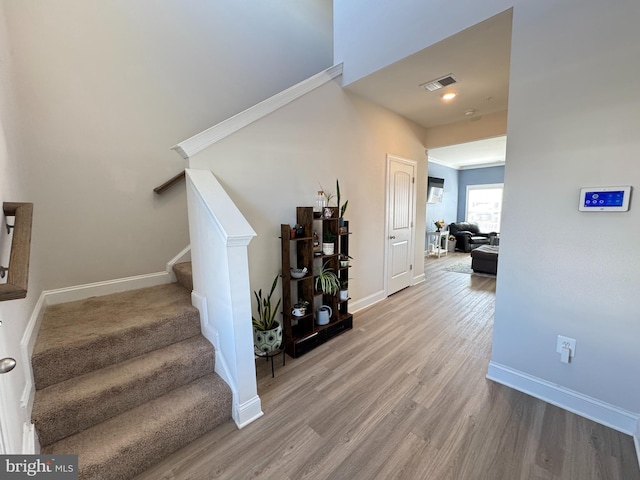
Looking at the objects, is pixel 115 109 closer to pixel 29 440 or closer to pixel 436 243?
pixel 29 440

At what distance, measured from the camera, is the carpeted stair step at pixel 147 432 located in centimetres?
124

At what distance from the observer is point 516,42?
1718 mm

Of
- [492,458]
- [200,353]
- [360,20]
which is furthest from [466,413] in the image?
[360,20]

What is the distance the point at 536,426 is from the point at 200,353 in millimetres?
2209

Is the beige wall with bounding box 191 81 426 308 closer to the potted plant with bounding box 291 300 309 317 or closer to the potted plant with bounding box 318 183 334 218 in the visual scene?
the potted plant with bounding box 318 183 334 218

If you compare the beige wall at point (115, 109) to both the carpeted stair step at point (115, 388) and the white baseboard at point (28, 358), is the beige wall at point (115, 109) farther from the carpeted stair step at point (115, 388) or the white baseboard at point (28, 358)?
the carpeted stair step at point (115, 388)

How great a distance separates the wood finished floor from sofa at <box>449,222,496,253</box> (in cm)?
594

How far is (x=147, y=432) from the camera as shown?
1361mm

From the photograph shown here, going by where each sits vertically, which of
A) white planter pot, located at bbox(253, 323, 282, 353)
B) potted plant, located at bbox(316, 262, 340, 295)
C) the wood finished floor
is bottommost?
the wood finished floor

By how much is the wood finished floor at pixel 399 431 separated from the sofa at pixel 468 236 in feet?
19.5

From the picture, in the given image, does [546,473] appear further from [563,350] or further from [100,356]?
[100,356]

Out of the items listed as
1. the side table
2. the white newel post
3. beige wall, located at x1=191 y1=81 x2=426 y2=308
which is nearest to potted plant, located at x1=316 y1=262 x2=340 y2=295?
beige wall, located at x1=191 y1=81 x2=426 y2=308

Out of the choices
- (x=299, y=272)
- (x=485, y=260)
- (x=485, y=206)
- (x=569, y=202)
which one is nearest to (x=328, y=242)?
Answer: (x=299, y=272)

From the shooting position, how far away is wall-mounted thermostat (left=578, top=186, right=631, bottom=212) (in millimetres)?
1449
